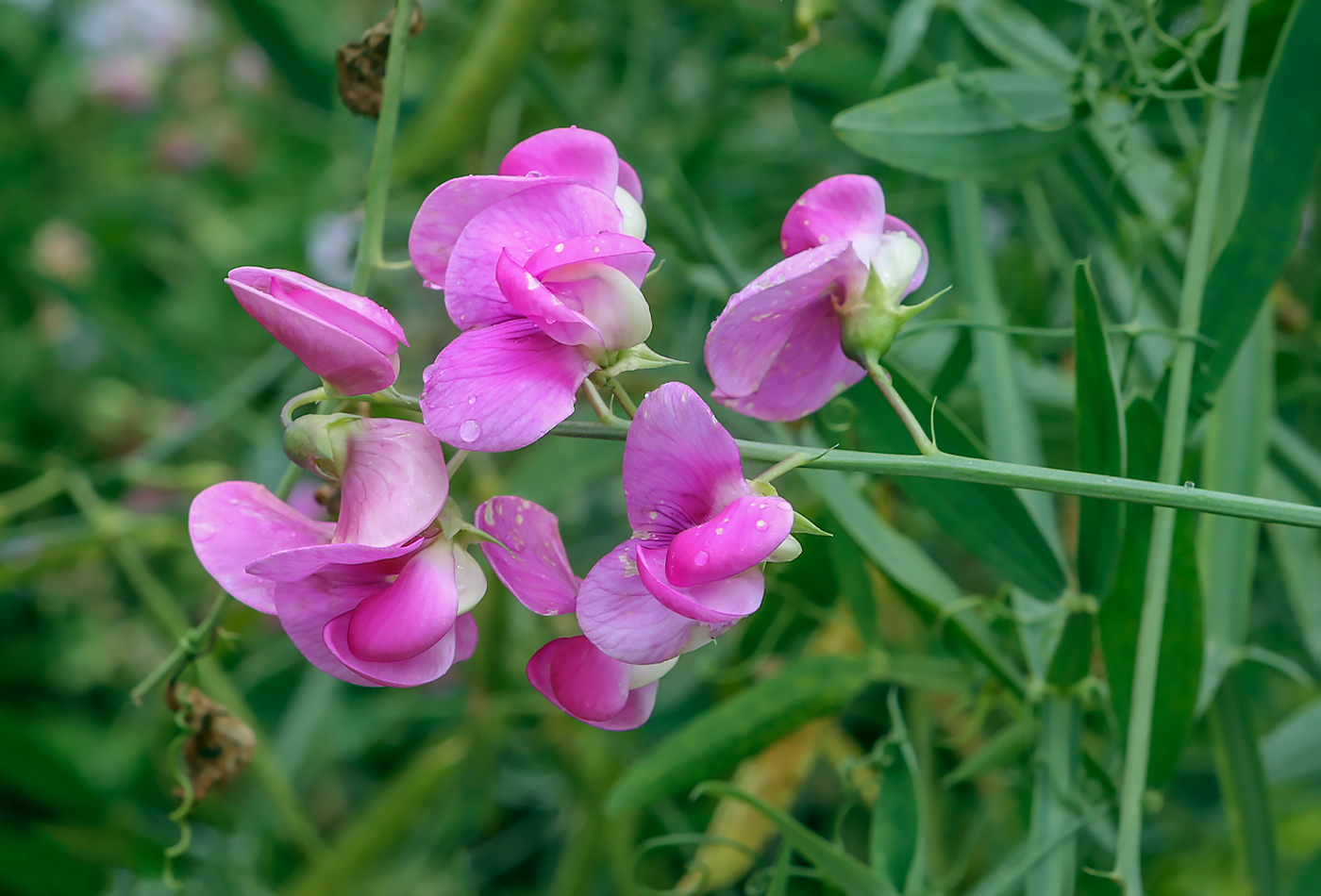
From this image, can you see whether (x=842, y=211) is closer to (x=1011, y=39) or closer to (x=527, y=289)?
(x=527, y=289)

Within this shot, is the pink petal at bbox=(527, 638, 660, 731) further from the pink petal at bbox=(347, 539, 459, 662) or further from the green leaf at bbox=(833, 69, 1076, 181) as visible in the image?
the green leaf at bbox=(833, 69, 1076, 181)

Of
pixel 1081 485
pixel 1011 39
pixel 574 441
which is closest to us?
pixel 1081 485

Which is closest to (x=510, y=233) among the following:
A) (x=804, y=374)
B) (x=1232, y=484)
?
(x=804, y=374)

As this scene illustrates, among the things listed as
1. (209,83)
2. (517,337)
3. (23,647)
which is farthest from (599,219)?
(209,83)

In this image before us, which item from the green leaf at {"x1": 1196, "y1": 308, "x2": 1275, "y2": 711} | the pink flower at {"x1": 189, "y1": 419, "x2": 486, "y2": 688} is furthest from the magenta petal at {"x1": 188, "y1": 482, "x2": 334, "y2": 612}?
the green leaf at {"x1": 1196, "y1": 308, "x2": 1275, "y2": 711}

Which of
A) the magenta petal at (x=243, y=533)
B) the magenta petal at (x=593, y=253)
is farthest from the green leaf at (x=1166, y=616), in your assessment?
the magenta petal at (x=243, y=533)

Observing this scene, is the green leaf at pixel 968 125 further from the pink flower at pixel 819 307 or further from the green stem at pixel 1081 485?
the green stem at pixel 1081 485
